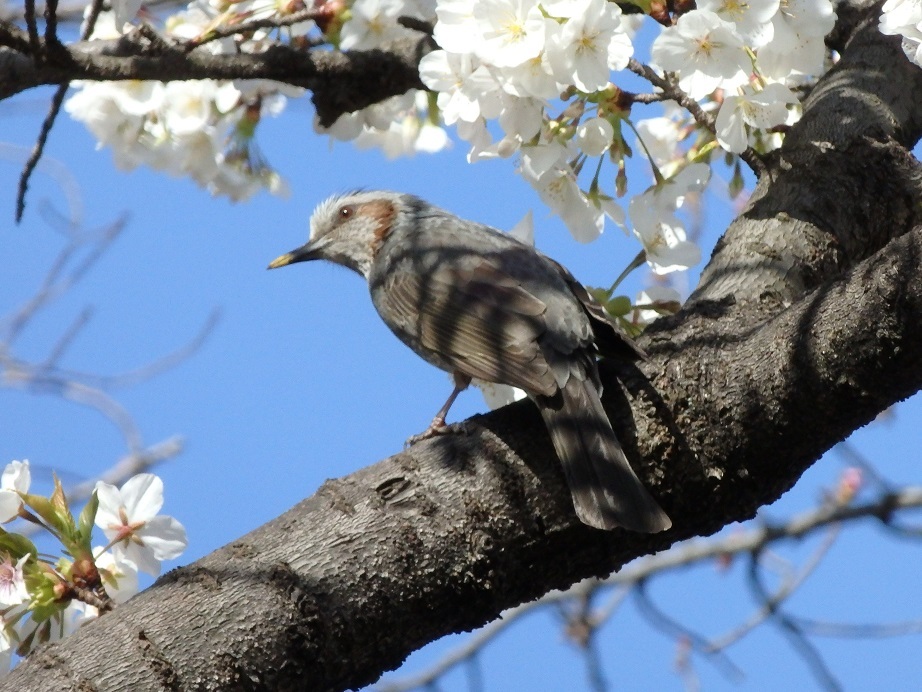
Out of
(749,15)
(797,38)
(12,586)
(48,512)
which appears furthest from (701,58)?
(12,586)

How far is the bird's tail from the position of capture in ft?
7.00

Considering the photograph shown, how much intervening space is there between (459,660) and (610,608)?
81 centimetres

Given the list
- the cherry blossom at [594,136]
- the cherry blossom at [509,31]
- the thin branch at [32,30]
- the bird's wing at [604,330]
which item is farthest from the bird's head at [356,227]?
the cherry blossom at [509,31]

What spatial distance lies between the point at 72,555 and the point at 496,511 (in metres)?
0.99

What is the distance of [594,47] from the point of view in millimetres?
2697

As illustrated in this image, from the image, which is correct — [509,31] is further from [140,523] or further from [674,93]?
[140,523]

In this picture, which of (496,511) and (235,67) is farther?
(235,67)

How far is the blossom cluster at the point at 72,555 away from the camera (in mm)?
2430

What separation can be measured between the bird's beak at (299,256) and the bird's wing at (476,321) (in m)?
0.86

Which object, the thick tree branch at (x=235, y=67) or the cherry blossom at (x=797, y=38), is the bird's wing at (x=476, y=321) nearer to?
the thick tree branch at (x=235, y=67)

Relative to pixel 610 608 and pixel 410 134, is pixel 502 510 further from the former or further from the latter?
pixel 610 608

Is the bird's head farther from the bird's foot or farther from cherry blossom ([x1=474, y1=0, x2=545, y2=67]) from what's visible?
cherry blossom ([x1=474, y1=0, x2=545, y2=67])

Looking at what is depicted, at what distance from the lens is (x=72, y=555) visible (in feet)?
8.18

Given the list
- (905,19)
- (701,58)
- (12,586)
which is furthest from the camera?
(701,58)
